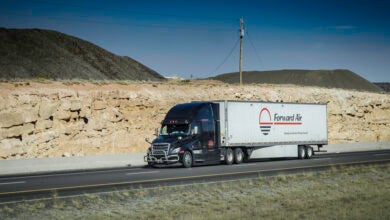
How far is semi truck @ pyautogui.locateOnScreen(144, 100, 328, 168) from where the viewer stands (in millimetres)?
28406

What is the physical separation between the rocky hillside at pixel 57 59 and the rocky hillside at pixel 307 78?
105ft

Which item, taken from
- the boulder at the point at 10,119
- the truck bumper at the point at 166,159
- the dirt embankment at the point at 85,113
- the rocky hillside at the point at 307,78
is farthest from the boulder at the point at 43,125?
the rocky hillside at the point at 307,78

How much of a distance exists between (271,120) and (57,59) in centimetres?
8312

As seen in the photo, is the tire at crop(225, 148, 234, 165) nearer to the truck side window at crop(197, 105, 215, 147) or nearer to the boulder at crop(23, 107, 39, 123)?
the truck side window at crop(197, 105, 215, 147)

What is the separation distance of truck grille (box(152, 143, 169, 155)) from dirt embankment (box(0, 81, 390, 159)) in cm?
1261

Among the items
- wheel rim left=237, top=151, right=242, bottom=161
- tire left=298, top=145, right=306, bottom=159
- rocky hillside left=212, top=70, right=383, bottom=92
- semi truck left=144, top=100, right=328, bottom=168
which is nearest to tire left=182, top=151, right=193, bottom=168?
semi truck left=144, top=100, right=328, bottom=168

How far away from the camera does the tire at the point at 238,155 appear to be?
30.9 meters

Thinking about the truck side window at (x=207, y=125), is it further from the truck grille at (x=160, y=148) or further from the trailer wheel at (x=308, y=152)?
the trailer wheel at (x=308, y=152)

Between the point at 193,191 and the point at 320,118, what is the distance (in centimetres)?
2291

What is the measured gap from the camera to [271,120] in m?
33.5

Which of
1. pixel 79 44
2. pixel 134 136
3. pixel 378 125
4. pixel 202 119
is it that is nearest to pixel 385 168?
pixel 202 119

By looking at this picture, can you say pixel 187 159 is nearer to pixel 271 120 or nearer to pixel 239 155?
pixel 239 155

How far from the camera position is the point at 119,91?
44.9 meters

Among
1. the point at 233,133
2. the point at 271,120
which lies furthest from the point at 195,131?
the point at 271,120
